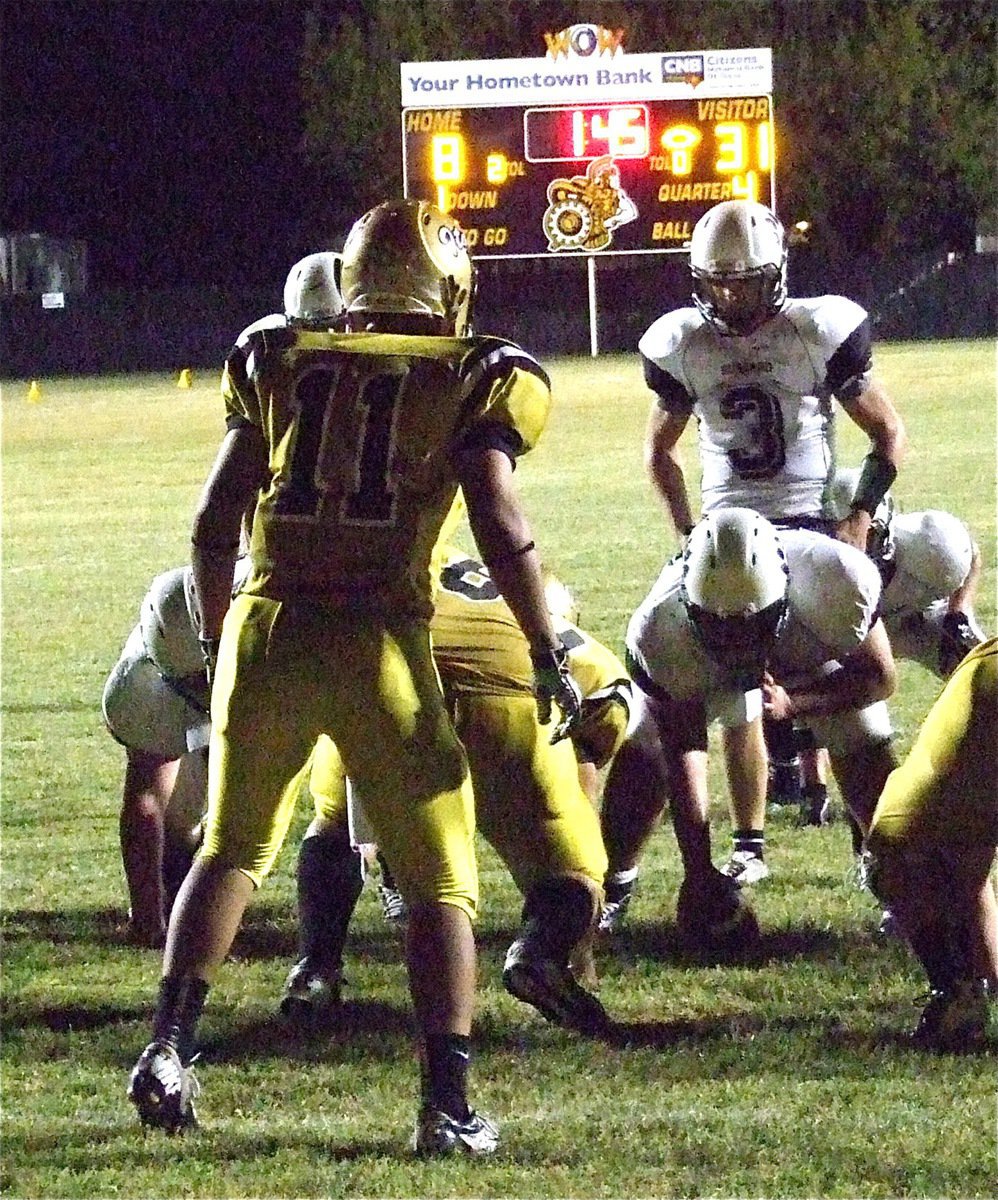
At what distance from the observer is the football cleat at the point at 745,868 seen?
5.59m

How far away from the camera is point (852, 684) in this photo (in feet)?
16.3

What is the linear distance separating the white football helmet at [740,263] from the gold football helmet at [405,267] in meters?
1.48

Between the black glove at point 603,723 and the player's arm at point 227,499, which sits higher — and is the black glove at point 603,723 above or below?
below

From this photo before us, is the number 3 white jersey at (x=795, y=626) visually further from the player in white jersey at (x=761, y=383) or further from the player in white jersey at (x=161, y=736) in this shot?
the player in white jersey at (x=161, y=736)

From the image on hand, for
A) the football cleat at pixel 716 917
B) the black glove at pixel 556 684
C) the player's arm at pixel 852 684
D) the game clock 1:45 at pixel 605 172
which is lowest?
the football cleat at pixel 716 917

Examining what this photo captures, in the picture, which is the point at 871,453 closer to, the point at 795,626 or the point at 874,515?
the point at 874,515

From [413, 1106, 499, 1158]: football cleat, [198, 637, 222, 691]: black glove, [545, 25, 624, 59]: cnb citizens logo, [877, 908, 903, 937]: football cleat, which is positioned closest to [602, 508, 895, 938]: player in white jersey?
[877, 908, 903, 937]: football cleat

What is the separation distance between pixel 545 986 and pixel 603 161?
23.5 m

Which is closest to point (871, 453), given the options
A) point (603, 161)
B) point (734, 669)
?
point (734, 669)

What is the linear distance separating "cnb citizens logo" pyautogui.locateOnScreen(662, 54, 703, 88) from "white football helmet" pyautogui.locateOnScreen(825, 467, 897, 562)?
73.4ft

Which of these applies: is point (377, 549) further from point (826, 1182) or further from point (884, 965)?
point (884, 965)

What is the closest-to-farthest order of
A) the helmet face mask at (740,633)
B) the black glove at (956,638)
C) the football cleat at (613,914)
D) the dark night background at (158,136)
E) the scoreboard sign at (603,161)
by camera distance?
the helmet face mask at (740,633) → the football cleat at (613,914) → the black glove at (956,638) → the scoreboard sign at (603,161) → the dark night background at (158,136)

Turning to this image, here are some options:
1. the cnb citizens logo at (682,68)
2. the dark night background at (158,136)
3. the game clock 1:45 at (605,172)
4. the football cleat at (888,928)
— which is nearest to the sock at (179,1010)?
the football cleat at (888,928)

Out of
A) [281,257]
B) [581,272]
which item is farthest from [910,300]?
[281,257]
